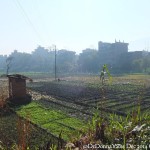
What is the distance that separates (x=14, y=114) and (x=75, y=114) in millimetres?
3111

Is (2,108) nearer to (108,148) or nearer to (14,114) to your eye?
(14,114)

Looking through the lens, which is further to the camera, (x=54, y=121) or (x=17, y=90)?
(x=17, y=90)

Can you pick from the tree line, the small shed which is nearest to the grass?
the small shed

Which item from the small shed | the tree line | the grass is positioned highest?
the tree line

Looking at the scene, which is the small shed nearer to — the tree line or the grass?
the grass

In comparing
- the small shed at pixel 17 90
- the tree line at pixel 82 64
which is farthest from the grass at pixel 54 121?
the tree line at pixel 82 64

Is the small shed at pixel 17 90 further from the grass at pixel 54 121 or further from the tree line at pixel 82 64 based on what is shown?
the tree line at pixel 82 64

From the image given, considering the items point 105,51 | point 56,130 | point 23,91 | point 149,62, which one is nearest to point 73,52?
point 105,51

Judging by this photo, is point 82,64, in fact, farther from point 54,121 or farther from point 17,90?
point 54,121

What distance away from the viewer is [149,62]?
200 feet

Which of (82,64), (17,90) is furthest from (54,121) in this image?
(82,64)

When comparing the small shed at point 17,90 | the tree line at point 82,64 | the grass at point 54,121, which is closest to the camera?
the grass at point 54,121

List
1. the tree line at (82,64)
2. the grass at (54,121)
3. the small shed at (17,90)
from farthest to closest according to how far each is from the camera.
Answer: the tree line at (82,64)
the small shed at (17,90)
the grass at (54,121)

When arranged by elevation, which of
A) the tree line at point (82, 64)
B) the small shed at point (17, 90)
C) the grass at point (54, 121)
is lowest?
the grass at point (54, 121)
